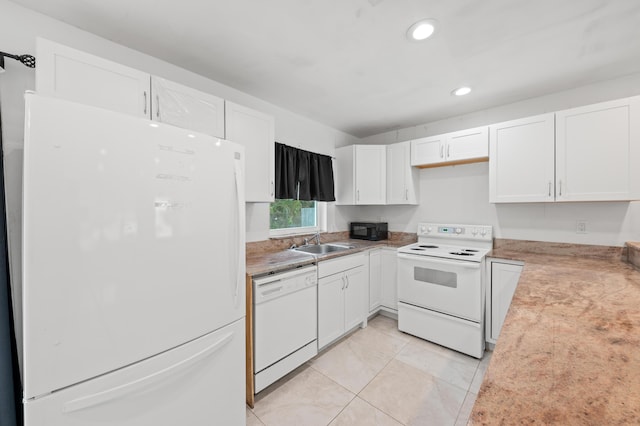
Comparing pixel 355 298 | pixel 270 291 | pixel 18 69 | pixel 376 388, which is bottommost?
pixel 376 388

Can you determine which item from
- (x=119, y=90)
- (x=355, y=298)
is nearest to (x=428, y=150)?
(x=355, y=298)

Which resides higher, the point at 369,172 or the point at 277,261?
the point at 369,172

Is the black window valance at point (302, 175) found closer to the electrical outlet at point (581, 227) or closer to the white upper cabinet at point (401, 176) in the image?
the white upper cabinet at point (401, 176)

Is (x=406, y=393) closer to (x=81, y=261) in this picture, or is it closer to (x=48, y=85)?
(x=81, y=261)

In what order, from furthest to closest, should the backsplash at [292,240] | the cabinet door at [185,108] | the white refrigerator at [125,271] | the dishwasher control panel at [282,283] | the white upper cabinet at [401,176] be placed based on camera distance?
the white upper cabinet at [401,176], the backsplash at [292,240], the dishwasher control panel at [282,283], the cabinet door at [185,108], the white refrigerator at [125,271]

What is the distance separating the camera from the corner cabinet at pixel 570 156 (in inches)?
77.5


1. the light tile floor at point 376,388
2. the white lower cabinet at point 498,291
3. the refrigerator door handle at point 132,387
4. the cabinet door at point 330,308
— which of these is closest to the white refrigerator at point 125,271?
the refrigerator door handle at point 132,387

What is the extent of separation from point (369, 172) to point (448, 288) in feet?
5.52

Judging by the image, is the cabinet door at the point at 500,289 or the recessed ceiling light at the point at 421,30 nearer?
the recessed ceiling light at the point at 421,30

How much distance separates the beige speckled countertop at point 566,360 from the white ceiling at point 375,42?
1603mm

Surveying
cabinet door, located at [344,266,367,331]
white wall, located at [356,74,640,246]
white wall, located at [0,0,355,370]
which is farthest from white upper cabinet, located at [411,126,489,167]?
white wall, located at [0,0,355,370]

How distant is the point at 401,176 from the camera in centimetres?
323

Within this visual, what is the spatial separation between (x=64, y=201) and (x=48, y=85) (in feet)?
2.66

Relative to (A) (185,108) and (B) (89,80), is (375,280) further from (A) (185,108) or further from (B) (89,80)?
(B) (89,80)
